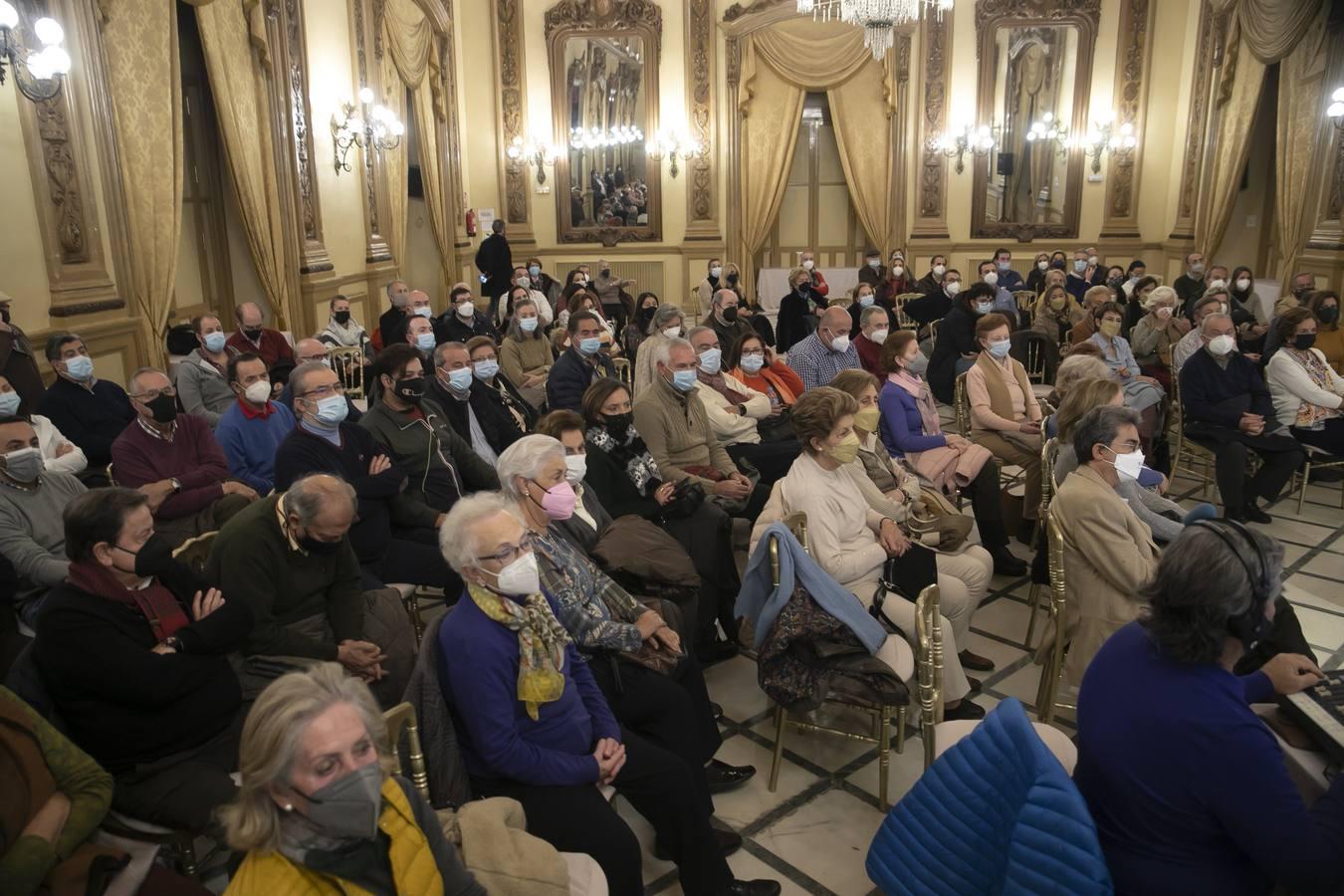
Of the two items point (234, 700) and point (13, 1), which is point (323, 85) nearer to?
point (13, 1)

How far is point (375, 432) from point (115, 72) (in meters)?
3.60

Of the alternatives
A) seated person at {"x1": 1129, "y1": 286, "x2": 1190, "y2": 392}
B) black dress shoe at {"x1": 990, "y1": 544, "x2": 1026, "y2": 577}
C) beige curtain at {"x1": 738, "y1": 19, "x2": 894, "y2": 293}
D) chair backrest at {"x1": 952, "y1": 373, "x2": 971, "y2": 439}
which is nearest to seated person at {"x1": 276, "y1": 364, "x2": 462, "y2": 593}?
→ black dress shoe at {"x1": 990, "y1": 544, "x2": 1026, "y2": 577}

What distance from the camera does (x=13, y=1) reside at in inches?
195

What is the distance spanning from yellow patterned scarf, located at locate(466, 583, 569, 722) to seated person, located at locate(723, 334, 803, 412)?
12.0 ft

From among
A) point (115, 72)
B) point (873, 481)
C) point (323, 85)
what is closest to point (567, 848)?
point (873, 481)

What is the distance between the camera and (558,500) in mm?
2975

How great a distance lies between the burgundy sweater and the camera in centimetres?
401

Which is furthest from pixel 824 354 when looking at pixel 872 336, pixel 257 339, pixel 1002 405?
pixel 257 339

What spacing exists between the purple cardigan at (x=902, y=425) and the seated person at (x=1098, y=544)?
1.51 metres

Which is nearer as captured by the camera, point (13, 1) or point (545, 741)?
point (545, 741)

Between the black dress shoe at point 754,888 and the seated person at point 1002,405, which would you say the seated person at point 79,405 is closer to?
the black dress shoe at point 754,888

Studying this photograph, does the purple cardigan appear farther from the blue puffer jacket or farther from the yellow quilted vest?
the yellow quilted vest

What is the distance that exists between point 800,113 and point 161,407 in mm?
12255

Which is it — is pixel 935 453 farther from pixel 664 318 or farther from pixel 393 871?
Answer: pixel 393 871
